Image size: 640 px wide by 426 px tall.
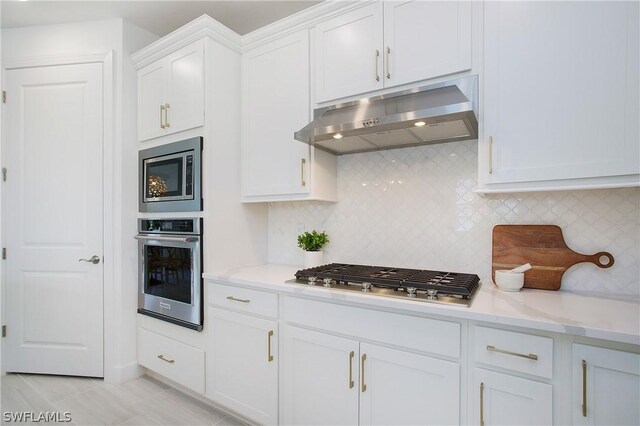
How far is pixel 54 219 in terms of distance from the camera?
2.67m

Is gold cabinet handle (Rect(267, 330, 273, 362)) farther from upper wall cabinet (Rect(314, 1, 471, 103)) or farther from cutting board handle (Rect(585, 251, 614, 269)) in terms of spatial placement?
cutting board handle (Rect(585, 251, 614, 269))

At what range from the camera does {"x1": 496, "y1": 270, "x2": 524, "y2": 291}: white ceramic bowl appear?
5.30 ft

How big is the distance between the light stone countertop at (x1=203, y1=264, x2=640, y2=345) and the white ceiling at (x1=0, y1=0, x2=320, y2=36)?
203cm

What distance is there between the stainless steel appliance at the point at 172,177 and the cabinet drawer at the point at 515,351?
175cm

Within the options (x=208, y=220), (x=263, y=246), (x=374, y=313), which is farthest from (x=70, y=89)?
(x=374, y=313)

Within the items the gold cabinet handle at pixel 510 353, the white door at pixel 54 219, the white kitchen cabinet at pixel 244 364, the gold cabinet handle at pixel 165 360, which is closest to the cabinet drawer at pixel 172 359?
the gold cabinet handle at pixel 165 360

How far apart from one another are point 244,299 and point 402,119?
131 centimetres

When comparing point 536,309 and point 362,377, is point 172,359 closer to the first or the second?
point 362,377

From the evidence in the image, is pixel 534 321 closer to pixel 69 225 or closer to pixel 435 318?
pixel 435 318

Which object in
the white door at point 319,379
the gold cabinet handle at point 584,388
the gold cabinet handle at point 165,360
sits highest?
the gold cabinet handle at point 584,388

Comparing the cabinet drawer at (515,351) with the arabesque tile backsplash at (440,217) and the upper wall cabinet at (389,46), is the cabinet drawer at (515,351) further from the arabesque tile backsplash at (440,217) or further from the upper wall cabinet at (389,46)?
the upper wall cabinet at (389,46)

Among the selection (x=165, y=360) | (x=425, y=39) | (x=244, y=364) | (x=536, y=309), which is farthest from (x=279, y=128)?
(x=165, y=360)

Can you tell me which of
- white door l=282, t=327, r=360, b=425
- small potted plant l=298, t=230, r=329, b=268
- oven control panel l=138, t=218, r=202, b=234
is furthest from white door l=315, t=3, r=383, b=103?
white door l=282, t=327, r=360, b=425

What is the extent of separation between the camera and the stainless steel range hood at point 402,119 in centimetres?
155
